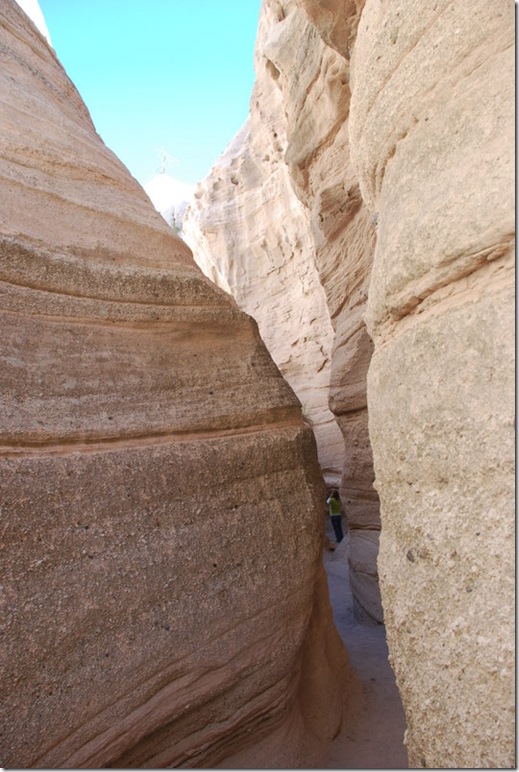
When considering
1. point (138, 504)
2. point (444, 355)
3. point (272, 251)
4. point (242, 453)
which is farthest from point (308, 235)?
point (444, 355)

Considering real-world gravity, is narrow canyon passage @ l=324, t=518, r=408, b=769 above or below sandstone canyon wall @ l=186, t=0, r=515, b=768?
below

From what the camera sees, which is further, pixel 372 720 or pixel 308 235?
pixel 308 235

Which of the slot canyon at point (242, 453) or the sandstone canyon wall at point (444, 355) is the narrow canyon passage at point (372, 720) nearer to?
the slot canyon at point (242, 453)

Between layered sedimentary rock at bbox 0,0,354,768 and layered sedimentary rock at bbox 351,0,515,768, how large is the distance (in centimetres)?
123

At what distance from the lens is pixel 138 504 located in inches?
108

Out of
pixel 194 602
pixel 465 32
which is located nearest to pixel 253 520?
pixel 194 602

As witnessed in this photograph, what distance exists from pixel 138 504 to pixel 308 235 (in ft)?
40.1

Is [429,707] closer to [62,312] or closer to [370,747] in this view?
[370,747]

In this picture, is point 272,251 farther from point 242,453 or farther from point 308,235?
point 242,453

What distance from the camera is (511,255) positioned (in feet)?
4.91

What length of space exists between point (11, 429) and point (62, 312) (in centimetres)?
90

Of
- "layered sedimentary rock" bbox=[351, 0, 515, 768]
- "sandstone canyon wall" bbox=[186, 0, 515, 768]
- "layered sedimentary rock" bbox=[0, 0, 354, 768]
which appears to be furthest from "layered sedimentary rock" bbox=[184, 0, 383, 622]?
"layered sedimentary rock" bbox=[351, 0, 515, 768]

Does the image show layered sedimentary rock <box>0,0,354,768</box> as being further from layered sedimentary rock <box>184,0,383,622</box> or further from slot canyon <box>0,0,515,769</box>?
layered sedimentary rock <box>184,0,383,622</box>

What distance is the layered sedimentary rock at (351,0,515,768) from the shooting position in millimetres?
1442
